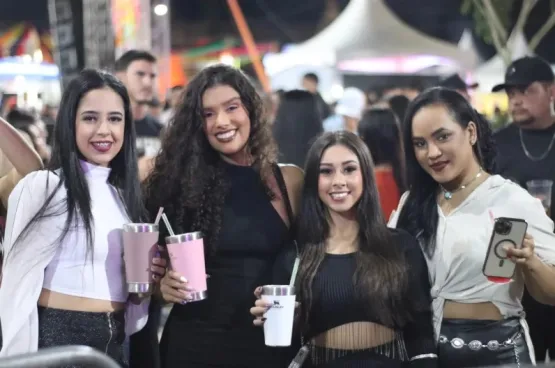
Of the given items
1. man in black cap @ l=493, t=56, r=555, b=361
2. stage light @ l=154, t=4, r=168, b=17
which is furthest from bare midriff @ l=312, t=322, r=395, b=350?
stage light @ l=154, t=4, r=168, b=17

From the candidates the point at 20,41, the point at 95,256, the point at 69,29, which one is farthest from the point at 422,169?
the point at 20,41

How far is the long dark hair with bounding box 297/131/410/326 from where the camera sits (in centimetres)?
352

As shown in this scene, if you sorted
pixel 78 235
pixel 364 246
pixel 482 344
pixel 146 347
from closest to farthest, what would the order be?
pixel 78 235, pixel 482 344, pixel 364 246, pixel 146 347

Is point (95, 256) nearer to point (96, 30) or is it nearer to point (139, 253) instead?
point (139, 253)

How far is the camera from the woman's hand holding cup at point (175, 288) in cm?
332

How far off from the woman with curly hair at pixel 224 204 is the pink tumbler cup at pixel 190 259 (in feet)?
0.55

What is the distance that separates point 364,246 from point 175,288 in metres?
0.85

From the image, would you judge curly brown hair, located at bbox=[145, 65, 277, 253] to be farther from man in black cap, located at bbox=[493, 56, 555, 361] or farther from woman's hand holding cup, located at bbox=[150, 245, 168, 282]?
man in black cap, located at bbox=[493, 56, 555, 361]

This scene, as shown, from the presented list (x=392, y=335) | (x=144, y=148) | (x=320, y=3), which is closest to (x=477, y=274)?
(x=392, y=335)

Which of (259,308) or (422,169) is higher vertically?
(422,169)

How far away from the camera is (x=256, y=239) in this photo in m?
3.71

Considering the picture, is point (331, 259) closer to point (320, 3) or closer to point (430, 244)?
point (430, 244)

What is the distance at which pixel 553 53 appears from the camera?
32250mm

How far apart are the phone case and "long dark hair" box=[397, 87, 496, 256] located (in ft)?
1.53
